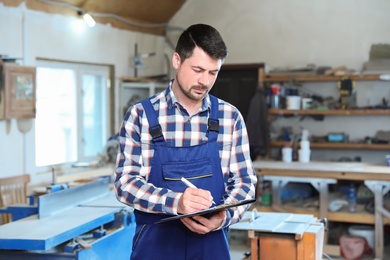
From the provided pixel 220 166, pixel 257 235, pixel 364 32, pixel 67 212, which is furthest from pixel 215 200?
pixel 364 32

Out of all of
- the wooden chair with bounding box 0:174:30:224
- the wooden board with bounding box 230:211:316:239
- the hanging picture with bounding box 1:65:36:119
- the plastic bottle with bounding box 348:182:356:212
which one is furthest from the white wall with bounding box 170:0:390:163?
the wooden board with bounding box 230:211:316:239

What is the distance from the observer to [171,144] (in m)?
2.04

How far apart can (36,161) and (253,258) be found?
311 centimetres

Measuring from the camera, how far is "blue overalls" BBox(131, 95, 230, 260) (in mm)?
1997

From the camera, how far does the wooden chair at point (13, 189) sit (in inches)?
195

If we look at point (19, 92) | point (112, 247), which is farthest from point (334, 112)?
point (112, 247)

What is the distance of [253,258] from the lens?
3068mm

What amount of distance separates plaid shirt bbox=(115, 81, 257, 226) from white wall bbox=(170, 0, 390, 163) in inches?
184

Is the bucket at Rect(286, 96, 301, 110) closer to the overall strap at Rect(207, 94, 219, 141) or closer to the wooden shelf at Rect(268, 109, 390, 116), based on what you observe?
the wooden shelf at Rect(268, 109, 390, 116)

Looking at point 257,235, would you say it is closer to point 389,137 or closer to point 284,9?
point 389,137

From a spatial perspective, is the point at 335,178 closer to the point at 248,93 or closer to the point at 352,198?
the point at 352,198

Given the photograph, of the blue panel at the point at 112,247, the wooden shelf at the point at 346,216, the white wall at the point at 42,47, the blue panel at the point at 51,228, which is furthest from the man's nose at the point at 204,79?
the wooden shelf at the point at 346,216

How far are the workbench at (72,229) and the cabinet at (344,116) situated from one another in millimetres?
2841

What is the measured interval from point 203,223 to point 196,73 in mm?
497
